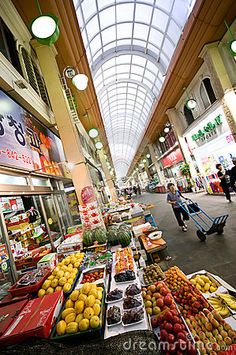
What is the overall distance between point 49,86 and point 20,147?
95.5 inches

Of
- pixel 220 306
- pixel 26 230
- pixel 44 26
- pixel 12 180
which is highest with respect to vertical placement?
pixel 44 26

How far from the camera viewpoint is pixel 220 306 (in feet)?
6.96

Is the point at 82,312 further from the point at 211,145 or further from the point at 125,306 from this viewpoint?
the point at 211,145

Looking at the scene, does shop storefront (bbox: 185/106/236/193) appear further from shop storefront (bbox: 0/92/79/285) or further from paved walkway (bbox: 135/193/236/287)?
shop storefront (bbox: 0/92/79/285)

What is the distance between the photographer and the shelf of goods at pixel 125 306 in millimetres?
1634

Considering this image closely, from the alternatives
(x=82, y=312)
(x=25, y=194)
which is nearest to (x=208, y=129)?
(x=25, y=194)

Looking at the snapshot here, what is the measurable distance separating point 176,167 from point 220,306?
17414 millimetres

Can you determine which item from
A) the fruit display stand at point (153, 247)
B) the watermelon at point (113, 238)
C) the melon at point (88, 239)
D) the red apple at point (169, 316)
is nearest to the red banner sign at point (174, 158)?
the fruit display stand at point (153, 247)

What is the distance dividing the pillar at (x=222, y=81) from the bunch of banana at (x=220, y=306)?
7.74m

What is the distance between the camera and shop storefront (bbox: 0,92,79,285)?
10.5 ft

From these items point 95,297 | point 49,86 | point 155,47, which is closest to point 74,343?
point 95,297

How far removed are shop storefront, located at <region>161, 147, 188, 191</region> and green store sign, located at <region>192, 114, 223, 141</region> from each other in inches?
125

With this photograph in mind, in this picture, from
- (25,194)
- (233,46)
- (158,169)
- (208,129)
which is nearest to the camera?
(25,194)

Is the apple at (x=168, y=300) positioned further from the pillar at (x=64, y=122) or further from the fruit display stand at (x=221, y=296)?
the pillar at (x=64, y=122)
